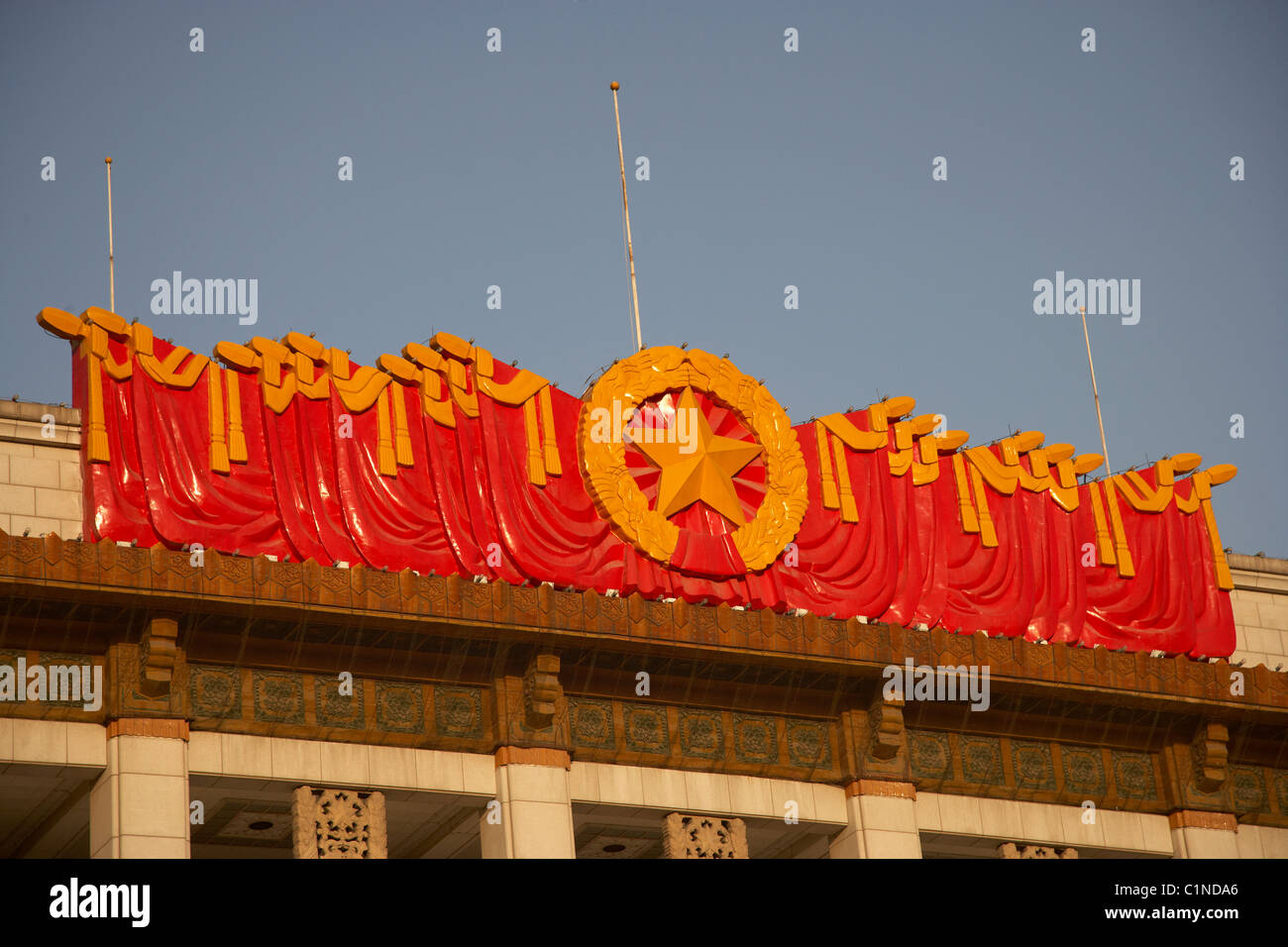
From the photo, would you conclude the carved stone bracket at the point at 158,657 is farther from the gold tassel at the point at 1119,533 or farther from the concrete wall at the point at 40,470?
the gold tassel at the point at 1119,533

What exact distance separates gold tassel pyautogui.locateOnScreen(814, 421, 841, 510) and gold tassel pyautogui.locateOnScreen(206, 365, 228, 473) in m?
8.47

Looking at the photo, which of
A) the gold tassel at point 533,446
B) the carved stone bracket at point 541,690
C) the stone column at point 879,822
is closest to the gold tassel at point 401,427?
the gold tassel at point 533,446

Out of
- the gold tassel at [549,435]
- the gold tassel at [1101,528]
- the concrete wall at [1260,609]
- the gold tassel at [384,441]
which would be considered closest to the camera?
the gold tassel at [384,441]

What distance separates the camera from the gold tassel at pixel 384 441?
27266 millimetres

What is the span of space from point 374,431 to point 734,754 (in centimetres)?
627

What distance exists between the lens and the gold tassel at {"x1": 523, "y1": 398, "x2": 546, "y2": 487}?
28.1 metres

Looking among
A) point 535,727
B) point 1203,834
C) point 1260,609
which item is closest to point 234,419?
point 535,727

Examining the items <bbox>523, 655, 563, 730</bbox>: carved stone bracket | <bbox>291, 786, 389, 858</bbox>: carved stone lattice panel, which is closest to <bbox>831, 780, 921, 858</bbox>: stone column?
<bbox>523, 655, 563, 730</bbox>: carved stone bracket

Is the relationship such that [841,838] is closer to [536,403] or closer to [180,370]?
[536,403]

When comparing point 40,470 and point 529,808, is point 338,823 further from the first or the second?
point 40,470

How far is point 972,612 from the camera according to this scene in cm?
3006

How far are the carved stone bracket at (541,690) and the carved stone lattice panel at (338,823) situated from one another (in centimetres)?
223

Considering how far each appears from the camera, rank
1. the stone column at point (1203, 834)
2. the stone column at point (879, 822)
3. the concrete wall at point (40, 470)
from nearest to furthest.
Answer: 1. the concrete wall at point (40, 470)
2. the stone column at point (879, 822)
3. the stone column at point (1203, 834)
